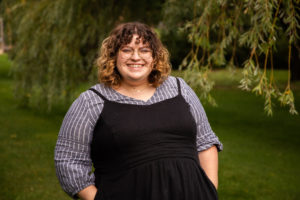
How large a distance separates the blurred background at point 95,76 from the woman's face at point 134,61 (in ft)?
5.72

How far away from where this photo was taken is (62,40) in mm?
7121

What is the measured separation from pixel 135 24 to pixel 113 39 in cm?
13

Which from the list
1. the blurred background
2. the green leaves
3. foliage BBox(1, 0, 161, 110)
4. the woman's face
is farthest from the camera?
foliage BBox(1, 0, 161, 110)

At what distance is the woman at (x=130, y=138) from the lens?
1983 mm

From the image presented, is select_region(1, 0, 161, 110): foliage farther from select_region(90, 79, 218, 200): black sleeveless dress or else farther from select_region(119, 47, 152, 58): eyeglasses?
select_region(90, 79, 218, 200): black sleeveless dress

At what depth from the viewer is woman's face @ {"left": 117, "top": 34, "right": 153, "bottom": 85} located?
2121 mm

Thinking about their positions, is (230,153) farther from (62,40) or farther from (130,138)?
(130,138)

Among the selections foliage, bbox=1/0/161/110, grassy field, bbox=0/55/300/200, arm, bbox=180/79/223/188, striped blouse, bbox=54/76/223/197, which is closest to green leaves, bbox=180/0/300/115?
arm, bbox=180/79/223/188

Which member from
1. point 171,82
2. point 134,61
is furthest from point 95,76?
point 134,61

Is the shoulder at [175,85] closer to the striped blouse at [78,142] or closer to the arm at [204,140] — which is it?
the arm at [204,140]

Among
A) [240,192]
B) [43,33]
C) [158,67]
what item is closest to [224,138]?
[240,192]

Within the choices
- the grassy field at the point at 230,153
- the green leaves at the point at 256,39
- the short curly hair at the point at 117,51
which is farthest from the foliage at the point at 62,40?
the short curly hair at the point at 117,51

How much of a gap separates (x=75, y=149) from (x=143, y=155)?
0.29 meters

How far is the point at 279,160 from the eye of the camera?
21.3ft
